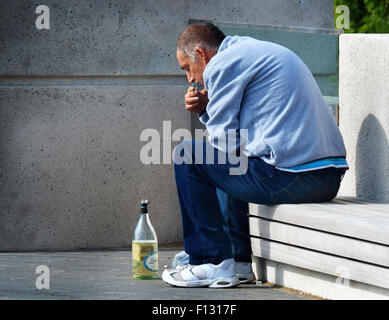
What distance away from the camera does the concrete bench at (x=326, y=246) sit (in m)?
3.81

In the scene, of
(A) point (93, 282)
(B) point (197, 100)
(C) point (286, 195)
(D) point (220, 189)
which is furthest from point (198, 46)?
(A) point (93, 282)

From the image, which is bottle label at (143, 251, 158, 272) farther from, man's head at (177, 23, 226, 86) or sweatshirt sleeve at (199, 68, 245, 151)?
man's head at (177, 23, 226, 86)

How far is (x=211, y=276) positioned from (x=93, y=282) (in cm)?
69

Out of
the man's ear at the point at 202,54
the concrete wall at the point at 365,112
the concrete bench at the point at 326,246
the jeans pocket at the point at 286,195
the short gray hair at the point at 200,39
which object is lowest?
the concrete bench at the point at 326,246

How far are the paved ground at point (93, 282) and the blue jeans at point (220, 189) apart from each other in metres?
0.25

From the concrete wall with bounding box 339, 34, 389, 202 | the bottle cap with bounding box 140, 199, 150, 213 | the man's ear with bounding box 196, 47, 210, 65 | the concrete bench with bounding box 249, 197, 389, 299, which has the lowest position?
the concrete bench with bounding box 249, 197, 389, 299

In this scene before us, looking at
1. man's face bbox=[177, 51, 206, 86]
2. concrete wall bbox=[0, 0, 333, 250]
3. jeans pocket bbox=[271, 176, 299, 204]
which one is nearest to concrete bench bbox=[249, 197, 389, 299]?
jeans pocket bbox=[271, 176, 299, 204]

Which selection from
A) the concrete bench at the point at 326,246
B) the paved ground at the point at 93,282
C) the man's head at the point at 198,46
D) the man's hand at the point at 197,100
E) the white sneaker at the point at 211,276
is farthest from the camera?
the man's hand at the point at 197,100

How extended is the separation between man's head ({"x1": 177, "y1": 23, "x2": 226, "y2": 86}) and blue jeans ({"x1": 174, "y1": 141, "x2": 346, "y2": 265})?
45 centimetres

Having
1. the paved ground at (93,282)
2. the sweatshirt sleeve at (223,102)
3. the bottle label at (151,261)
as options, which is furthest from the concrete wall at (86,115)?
the sweatshirt sleeve at (223,102)

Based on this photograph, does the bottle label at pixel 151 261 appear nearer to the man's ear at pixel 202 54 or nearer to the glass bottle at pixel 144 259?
the glass bottle at pixel 144 259

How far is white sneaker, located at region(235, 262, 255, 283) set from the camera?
4.69 meters

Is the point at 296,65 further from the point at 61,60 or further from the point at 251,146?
the point at 61,60

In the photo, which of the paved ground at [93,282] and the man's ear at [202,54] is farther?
the man's ear at [202,54]
